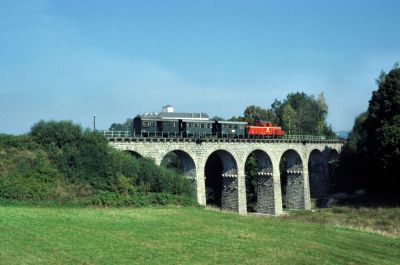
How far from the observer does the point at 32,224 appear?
2245 centimetres

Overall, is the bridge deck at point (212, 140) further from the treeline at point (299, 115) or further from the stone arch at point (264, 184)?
the treeline at point (299, 115)

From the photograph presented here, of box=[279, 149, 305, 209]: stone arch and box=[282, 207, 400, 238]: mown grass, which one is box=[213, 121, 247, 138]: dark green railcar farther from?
box=[279, 149, 305, 209]: stone arch

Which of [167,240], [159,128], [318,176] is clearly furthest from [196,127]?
[318,176]

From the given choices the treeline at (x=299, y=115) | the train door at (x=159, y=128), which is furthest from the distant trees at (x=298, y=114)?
the train door at (x=159, y=128)

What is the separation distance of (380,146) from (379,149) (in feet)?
1.28

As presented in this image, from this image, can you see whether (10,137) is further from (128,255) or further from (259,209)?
(259,209)

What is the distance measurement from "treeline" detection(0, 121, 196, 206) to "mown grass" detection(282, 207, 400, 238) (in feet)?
43.5

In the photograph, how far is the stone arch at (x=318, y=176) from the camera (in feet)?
253

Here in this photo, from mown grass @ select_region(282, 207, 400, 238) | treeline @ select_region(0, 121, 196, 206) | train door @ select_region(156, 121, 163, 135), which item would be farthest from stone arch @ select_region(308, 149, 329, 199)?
treeline @ select_region(0, 121, 196, 206)

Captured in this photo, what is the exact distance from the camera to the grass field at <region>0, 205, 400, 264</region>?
57.3 ft

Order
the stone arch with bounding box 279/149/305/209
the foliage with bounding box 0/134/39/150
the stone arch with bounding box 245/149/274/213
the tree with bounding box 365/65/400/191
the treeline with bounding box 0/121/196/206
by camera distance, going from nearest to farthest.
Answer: the treeline with bounding box 0/121/196/206, the foliage with bounding box 0/134/39/150, the tree with bounding box 365/65/400/191, the stone arch with bounding box 245/149/274/213, the stone arch with bounding box 279/149/305/209

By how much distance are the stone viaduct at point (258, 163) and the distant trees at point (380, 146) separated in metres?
7.15

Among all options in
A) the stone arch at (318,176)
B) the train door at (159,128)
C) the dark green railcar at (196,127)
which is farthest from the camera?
the stone arch at (318,176)

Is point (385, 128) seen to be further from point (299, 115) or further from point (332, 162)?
point (299, 115)
